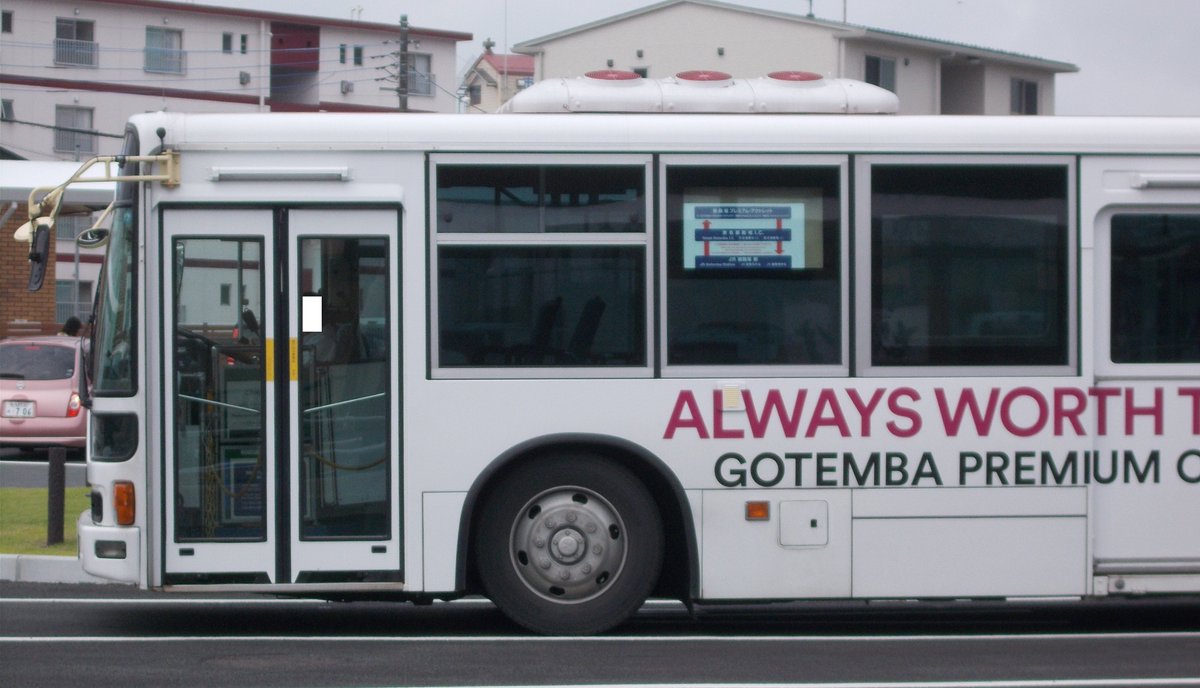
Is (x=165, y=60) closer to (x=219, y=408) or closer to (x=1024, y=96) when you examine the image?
(x=1024, y=96)

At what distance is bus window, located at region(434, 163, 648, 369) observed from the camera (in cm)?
806

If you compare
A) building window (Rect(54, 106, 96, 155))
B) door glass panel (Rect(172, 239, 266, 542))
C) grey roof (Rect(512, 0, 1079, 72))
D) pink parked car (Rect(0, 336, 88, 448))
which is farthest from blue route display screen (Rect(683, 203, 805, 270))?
building window (Rect(54, 106, 96, 155))

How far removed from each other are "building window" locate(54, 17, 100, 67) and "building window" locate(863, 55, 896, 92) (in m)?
30.6

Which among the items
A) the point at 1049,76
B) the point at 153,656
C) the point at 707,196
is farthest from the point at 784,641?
the point at 1049,76

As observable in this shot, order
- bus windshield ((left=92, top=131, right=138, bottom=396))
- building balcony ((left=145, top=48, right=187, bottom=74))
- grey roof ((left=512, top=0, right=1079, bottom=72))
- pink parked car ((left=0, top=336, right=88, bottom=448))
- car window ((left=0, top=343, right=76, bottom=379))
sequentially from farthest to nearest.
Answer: building balcony ((left=145, top=48, right=187, bottom=74))
grey roof ((left=512, top=0, right=1079, bottom=72))
car window ((left=0, top=343, right=76, bottom=379))
pink parked car ((left=0, top=336, right=88, bottom=448))
bus windshield ((left=92, top=131, right=138, bottom=396))

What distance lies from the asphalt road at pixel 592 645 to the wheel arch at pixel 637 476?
387mm

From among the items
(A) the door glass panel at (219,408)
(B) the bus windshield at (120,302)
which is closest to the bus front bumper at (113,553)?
(A) the door glass panel at (219,408)

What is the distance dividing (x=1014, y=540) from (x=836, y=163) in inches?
88.0

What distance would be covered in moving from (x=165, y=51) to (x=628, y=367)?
58191mm

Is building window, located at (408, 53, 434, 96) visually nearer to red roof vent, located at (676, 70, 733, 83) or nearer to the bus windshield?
red roof vent, located at (676, 70, 733, 83)

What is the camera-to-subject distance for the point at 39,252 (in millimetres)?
7977

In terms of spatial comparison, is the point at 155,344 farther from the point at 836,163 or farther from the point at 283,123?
the point at 836,163

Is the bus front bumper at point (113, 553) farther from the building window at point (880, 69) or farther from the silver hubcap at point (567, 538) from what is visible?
the building window at point (880, 69)

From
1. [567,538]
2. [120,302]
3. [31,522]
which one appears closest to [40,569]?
[31,522]
